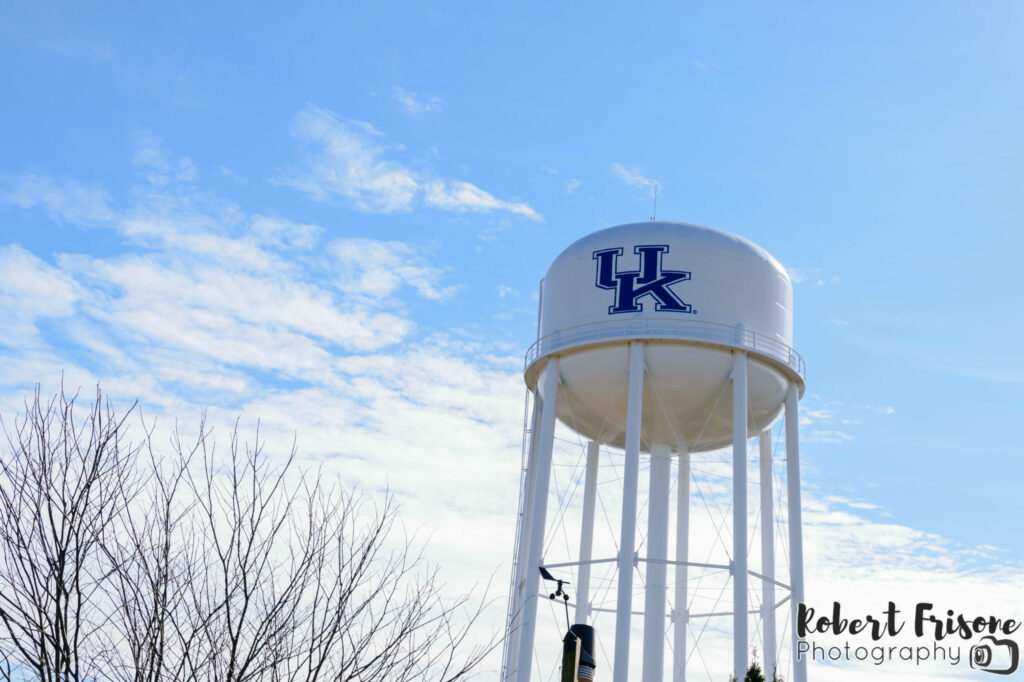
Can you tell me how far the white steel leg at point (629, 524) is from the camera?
18.5 metres

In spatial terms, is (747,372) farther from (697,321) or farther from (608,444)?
(608,444)

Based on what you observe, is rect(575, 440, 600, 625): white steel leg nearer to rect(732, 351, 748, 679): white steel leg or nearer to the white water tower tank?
the white water tower tank

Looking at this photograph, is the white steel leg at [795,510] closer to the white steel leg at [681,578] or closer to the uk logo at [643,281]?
the white steel leg at [681,578]

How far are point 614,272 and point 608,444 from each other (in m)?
4.22

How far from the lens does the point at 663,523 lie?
22.4 metres

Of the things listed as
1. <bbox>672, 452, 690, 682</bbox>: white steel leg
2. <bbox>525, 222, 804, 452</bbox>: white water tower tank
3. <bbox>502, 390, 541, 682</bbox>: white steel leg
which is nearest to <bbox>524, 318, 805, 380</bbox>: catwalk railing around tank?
<bbox>525, 222, 804, 452</bbox>: white water tower tank

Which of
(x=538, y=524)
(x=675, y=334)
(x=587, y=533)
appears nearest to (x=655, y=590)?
(x=587, y=533)

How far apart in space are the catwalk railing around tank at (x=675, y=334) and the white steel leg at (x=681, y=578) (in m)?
3.82

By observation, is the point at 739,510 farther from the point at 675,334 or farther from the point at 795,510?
the point at 675,334

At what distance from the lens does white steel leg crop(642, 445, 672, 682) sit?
21828 millimetres

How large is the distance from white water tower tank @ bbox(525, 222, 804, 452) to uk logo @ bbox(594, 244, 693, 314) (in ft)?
0.06

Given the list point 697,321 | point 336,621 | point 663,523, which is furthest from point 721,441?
point 336,621

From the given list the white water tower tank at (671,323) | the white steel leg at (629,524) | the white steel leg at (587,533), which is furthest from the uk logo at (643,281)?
the white steel leg at (587,533)

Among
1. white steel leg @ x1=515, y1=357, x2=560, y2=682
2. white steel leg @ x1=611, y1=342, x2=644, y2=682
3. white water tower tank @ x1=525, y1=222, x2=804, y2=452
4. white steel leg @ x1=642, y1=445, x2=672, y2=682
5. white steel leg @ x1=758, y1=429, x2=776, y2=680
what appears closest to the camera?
white steel leg @ x1=611, y1=342, x2=644, y2=682
